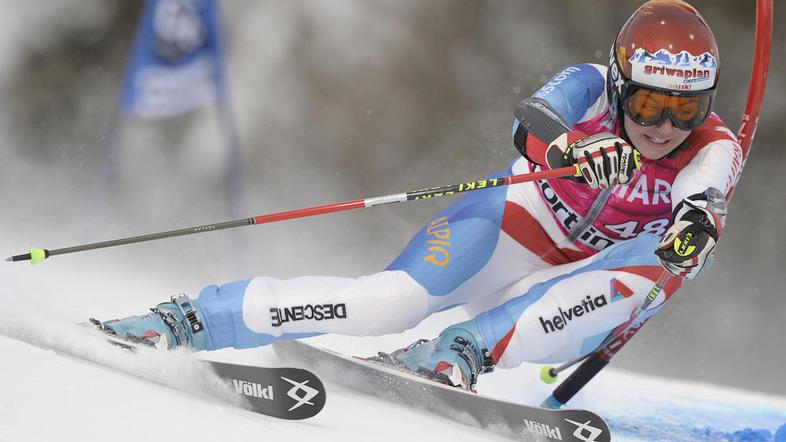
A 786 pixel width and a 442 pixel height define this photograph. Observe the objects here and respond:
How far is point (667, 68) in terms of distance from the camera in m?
2.97

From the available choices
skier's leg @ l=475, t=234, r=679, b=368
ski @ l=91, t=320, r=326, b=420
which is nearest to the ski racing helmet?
skier's leg @ l=475, t=234, r=679, b=368

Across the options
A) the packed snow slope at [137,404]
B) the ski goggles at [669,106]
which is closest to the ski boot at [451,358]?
the packed snow slope at [137,404]

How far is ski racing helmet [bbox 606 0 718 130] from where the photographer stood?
297 cm

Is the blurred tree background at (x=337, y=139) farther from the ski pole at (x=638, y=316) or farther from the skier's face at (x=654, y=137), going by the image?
the skier's face at (x=654, y=137)

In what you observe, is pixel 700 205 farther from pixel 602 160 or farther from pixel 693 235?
pixel 602 160

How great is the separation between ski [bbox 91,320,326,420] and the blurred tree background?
2.32 metres

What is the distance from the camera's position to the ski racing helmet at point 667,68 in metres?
2.97

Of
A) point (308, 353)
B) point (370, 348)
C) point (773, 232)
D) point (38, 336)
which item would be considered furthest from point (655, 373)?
point (38, 336)

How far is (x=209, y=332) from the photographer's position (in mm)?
3109

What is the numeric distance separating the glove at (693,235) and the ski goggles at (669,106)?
11.8 inches

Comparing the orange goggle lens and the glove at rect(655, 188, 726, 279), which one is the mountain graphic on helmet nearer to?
the orange goggle lens

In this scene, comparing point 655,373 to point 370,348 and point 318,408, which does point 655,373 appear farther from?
point 318,408

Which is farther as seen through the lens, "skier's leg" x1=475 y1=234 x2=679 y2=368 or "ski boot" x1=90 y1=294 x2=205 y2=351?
"skier's leg" x1=475 y1=234 x2=679 y2=368

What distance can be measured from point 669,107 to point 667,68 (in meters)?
0.13
